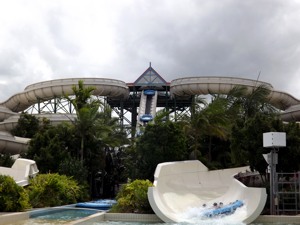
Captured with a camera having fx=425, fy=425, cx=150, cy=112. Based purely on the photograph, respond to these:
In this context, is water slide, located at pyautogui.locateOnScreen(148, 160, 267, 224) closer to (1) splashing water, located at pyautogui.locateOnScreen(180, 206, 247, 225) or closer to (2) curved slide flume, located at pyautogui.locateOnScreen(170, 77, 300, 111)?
(1) splashing water, located at pyautogui.locateOnScreen(180, 206, 247, 225)

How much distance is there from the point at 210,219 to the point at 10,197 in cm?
663

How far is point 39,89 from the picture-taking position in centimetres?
4528

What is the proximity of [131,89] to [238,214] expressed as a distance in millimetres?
37751

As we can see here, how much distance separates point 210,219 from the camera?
1358 centimetres

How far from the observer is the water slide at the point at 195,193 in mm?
13656

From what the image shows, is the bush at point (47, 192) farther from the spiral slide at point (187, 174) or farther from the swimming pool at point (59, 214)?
the spiral slide at point (187, 174)

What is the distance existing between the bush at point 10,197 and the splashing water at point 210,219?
17.9ft

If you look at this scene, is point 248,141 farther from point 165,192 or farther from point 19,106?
point 19,106

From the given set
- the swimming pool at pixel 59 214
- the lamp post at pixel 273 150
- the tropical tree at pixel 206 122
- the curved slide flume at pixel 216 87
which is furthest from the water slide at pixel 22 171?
the curved slide flume at pixel 216 87

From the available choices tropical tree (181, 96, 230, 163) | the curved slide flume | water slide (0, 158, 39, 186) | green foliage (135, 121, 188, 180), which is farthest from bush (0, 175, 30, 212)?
the curved slide flume

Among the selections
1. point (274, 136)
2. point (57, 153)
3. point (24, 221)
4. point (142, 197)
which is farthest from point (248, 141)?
point (57, 153)

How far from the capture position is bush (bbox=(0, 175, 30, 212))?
13969 mm

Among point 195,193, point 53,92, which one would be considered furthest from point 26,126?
point 195,193

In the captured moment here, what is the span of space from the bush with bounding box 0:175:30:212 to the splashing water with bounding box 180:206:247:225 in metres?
5.47
